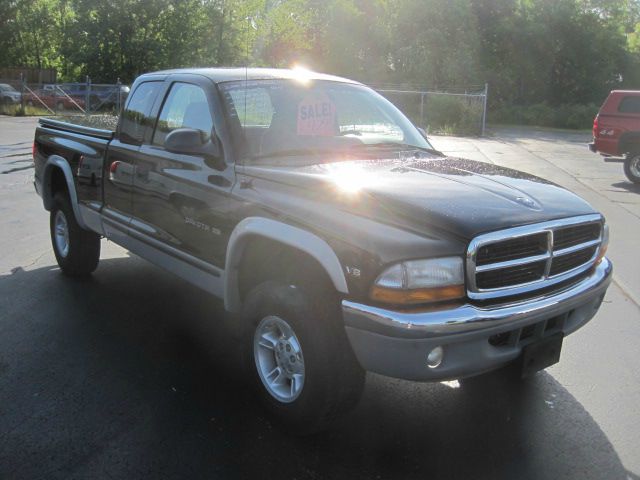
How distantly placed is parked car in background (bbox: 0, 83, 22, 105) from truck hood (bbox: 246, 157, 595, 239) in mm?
31935

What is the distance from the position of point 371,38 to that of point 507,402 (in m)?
43.7

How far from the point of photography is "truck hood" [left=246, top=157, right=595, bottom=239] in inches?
117

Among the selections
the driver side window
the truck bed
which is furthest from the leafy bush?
the driver side window

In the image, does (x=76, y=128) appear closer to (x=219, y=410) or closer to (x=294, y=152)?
(x=294, y=152)

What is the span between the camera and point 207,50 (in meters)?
45.0

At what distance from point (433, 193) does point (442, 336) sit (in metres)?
0.78

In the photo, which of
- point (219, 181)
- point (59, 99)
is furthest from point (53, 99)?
point (219, 181)

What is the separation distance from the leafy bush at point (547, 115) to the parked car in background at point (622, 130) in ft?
87.0

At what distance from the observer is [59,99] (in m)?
30.9

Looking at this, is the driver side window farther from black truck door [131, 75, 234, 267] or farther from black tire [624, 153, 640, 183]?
black tire [624, 153, 640, 183]

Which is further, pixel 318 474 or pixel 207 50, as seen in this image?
pixel 207 50

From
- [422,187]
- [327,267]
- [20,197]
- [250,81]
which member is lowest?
[20,197]

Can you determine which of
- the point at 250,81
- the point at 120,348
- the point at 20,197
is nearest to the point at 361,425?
the point at 120,348

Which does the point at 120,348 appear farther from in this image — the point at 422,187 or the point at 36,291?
the point at 422,187
